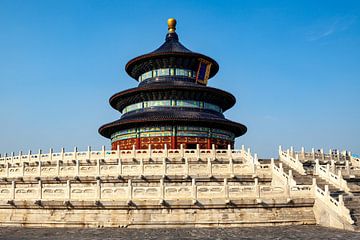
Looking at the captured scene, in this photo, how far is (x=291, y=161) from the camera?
27406 millimetres

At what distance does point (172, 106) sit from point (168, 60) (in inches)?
250

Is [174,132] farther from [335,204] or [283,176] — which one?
[335,204]

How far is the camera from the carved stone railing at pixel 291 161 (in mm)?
25377

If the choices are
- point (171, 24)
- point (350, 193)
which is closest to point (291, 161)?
point (350, 193)

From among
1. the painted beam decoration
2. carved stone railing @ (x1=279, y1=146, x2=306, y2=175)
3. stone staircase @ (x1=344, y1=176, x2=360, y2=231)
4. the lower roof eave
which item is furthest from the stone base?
the painted beam decoration

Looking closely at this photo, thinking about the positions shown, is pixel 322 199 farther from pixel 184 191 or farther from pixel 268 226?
pixel 184 191

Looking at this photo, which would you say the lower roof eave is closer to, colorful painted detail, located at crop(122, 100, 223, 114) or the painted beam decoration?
colorful painted detail, located at crop(122, 100, 223, 114)

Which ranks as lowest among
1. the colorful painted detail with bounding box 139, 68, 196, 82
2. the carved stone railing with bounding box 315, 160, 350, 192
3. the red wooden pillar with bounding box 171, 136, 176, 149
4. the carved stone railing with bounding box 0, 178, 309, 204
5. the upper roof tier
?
the carved stone railing with bounding box 0, 178, 309, 204

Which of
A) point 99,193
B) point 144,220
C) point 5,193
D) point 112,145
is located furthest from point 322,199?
point 112,145

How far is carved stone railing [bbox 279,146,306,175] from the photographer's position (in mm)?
25377

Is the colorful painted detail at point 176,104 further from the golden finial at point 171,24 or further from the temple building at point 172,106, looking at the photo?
the golden finial at point 171,24

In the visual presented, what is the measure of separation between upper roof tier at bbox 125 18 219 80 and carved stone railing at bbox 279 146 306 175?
17805mm

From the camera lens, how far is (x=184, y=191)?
18.3m

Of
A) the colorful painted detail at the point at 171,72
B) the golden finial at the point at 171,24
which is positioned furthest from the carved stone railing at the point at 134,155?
the golden finial at the point at 171,24
